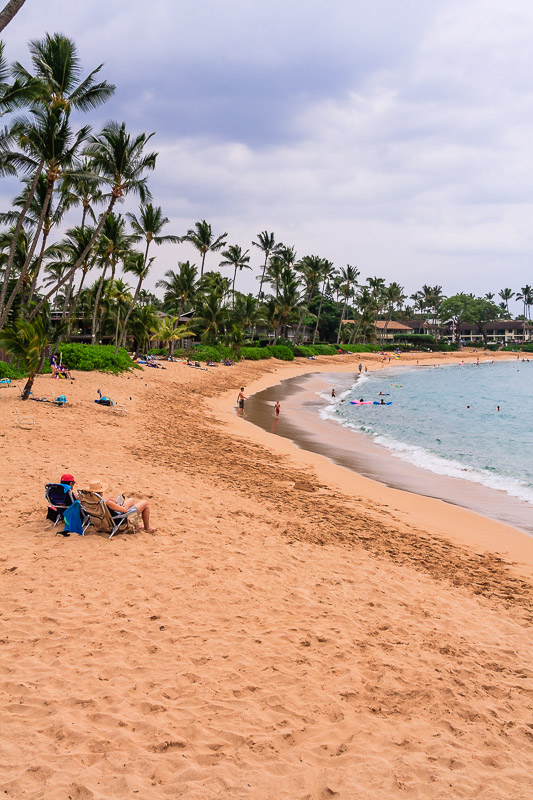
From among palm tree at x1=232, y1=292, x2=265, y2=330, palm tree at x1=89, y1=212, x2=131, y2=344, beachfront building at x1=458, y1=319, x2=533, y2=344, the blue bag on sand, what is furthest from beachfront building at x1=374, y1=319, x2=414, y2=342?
the blue bag on sand

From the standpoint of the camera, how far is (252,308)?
57.4 meters

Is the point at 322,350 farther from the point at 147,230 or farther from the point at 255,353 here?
the point at 147,230

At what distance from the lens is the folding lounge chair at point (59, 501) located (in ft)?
24.5

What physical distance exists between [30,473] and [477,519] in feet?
31.2

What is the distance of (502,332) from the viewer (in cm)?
13338

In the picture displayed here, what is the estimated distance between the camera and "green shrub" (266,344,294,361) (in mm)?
64562

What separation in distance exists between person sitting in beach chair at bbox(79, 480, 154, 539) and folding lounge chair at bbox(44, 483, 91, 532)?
0.12 metres

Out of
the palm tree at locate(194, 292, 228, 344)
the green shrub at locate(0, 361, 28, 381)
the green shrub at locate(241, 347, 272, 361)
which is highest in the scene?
the palm tree at locate(194, 292, 228, 344)

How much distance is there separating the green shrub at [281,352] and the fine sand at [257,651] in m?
54.6

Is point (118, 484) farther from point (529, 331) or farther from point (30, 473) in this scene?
point (529, 331)

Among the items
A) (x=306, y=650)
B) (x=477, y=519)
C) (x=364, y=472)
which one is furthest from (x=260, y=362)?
(x=306, y=650)

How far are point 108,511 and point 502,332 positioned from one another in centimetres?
14349

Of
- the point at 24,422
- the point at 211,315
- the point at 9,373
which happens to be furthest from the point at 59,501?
the point at 211,315

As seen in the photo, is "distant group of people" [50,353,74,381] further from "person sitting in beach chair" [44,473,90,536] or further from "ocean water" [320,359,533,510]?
"person sitting in beach chair" [44,473,90,536]
